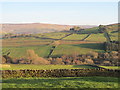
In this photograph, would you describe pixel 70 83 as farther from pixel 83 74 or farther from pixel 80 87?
pixel 83 74

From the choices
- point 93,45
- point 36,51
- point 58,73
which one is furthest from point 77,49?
point 58,73

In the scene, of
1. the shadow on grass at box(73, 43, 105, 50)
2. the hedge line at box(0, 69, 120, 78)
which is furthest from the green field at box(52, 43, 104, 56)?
the hedge line at box(0, 69, 120, 78)

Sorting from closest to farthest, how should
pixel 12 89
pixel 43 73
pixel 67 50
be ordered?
pixel 12 89, pixel 43 73, pixel 67 50

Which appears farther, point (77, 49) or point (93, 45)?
point (93, 45)

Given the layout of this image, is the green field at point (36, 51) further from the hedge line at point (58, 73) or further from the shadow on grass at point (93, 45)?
the hedge line at point (58, 73)

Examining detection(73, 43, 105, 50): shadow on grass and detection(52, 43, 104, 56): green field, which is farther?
detection(73, 43, 105, 50): shadow on grass

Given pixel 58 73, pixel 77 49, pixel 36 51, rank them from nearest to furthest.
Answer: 1. pixel 58 73
2. pixel 36 51
3. pixel 77 49

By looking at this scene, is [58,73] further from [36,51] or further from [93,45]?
[93,45]

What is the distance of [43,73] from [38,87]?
272 inches

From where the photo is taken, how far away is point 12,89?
37.8 ft

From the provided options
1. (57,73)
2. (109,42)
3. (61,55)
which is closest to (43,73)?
(57,73)

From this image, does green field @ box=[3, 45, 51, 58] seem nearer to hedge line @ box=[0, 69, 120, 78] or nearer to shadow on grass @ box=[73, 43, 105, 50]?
shadow on grass @ box=[73, 43, 105, 50]

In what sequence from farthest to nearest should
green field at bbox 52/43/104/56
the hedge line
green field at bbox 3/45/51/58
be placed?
green field at bbox 52/43/104/56 < green field at bbox 3/45/51/58 < the hedge line

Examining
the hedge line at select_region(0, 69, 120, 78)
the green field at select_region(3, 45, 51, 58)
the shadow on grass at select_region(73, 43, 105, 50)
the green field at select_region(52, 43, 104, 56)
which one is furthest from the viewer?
the shadow on grass at select_region(73, 43, 105, 50)
